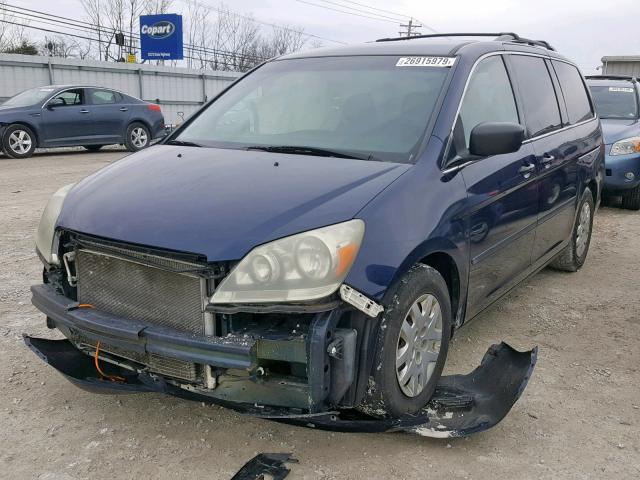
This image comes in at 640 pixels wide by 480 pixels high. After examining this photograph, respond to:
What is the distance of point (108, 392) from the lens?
2.71 m

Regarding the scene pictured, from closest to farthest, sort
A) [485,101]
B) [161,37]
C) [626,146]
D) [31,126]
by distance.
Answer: [485,101] → [626,146] → [31,126] → [161,37]

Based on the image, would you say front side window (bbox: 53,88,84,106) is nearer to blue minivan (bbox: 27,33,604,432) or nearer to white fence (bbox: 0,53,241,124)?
white fence (bbox: 0,53,241,124)

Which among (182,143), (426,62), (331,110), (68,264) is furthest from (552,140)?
(68,264)

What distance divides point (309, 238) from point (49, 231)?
1364mm

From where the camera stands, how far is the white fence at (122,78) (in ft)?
58.2

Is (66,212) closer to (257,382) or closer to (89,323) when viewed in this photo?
(89,323)

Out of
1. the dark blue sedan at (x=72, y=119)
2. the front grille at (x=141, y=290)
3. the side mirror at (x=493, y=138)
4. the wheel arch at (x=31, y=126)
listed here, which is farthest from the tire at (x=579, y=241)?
the wheel arch at (x=31, y=126)

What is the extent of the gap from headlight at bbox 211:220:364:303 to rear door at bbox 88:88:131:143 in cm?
1269

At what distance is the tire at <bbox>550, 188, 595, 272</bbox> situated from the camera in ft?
17.0

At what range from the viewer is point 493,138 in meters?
3.16

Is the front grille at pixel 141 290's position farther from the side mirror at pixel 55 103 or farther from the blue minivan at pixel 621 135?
the side mirror at pixel 55 103

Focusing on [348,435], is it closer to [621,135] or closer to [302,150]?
[302,150]

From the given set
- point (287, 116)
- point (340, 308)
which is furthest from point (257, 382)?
point (287, 116)

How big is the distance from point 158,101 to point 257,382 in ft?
67.4
